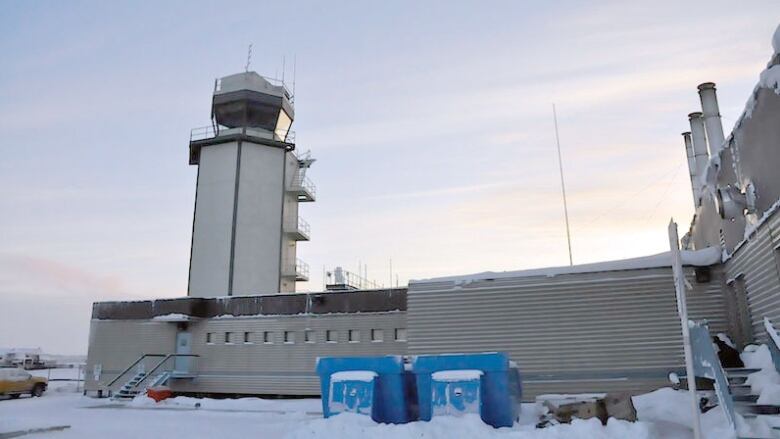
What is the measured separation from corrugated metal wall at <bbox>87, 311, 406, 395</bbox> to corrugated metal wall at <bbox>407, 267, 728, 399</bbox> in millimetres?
5508

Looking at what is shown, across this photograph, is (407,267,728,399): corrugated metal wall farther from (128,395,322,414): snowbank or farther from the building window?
the building window

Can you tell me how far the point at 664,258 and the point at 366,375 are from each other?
8.37m

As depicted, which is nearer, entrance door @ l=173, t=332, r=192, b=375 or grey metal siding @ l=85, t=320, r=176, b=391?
entrance door @ l=173, t=332, r=192, b=375

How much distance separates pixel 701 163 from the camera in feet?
61.7

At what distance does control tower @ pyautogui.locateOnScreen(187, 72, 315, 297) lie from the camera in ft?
102

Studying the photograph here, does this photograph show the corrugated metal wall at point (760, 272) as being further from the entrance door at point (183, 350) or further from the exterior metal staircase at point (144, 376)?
the entrance door at point (183, 350)

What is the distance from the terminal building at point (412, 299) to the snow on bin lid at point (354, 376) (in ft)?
15.3

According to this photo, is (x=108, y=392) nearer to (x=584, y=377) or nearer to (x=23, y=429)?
(x=23, y=429)

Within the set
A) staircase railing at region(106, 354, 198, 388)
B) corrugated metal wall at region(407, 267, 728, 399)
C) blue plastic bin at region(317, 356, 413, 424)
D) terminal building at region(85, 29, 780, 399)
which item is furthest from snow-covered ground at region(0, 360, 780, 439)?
staircase railing at region(106, 354, 198, 388)

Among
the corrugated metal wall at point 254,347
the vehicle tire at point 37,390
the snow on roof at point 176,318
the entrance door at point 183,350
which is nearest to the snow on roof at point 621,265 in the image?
the corrugated metal wall at point 254,347

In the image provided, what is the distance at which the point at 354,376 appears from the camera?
11406mm

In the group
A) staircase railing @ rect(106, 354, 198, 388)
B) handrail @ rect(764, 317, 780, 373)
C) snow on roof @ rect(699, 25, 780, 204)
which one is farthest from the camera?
staircase railing @ rect(106, 354, 198, 388)

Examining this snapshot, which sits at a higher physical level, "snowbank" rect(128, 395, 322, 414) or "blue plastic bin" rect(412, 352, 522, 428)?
"blue plastic bin" rect(412, 352, 522, 428)

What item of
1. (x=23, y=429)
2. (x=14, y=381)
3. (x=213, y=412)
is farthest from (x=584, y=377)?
(x=14, y=381)
